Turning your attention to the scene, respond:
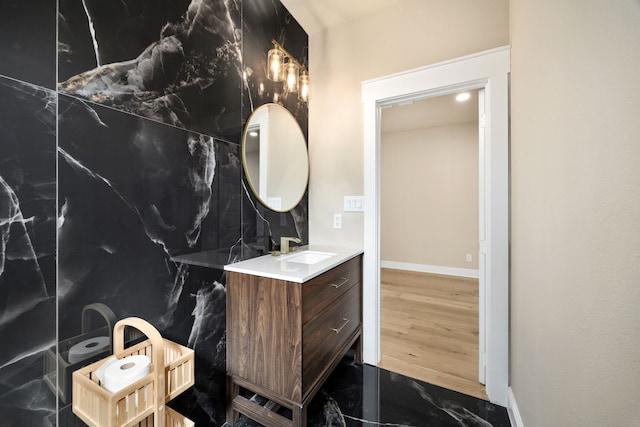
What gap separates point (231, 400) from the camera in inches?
55.3

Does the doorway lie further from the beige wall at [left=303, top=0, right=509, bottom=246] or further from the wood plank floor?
the beige wall at [left=303, top=0, right=509, bottom=246]

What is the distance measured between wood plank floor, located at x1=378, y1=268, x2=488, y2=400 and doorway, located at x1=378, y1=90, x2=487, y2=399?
0.01 meters


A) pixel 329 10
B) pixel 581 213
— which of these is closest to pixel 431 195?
pixel 329 10

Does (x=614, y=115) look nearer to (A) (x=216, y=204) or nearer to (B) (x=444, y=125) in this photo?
(A) (x=216, y=204)

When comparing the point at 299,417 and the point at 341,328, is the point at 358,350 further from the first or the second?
the point at 299,417

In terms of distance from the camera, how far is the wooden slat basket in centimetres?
74

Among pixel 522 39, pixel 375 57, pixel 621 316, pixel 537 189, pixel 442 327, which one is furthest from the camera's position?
pixel 442 327

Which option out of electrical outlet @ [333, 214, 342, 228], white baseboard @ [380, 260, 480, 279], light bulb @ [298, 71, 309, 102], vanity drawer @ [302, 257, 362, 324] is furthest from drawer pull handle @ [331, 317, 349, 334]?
white baseboard @ [380, 260, 480, 279]

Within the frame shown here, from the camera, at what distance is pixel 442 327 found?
8.05ft

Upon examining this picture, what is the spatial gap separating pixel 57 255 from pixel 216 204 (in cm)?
67

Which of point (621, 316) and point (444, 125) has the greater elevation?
point (444, 125)

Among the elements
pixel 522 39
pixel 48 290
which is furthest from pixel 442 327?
pixel 48 290

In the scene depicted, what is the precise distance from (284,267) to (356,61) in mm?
1760

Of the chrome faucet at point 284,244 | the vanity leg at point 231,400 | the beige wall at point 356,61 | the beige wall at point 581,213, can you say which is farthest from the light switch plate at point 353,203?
the vanity leg at point 231,400
